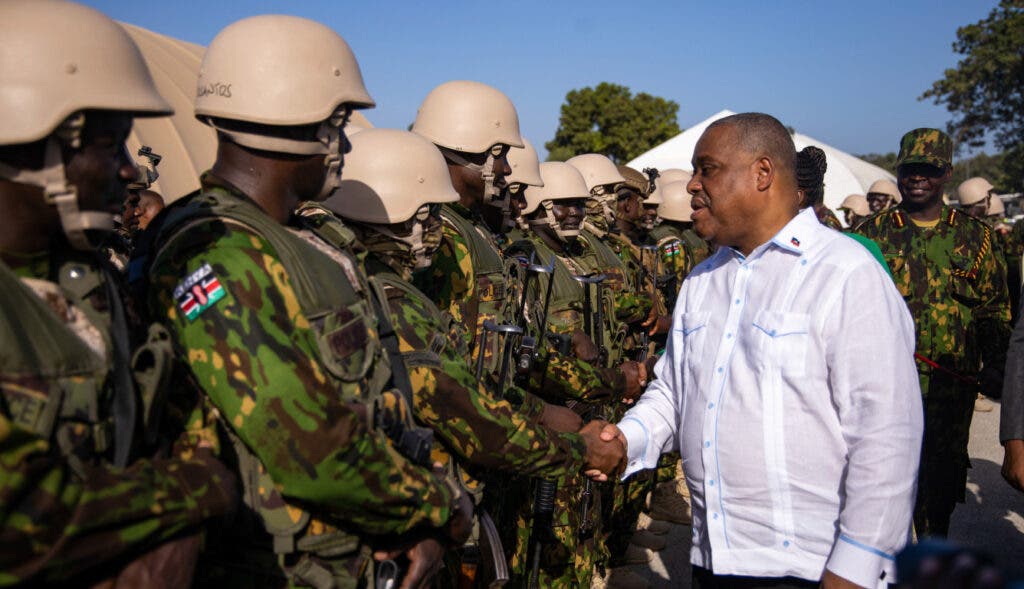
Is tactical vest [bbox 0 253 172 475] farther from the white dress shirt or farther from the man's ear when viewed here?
the man's ear

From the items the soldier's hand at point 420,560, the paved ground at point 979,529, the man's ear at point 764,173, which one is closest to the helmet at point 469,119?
the man's ear at point 764,173

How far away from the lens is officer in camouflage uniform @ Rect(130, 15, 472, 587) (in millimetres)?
2365

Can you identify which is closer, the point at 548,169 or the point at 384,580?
the point at 384,580

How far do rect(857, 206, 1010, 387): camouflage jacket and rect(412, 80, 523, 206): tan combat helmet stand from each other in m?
3.26

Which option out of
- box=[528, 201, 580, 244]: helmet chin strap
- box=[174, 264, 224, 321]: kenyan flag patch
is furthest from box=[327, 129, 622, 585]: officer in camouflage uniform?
box=[528, 201, 580, 244]: helmet chin strap

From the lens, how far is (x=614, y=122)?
38844 mm

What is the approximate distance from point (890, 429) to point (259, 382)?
1.91 meters

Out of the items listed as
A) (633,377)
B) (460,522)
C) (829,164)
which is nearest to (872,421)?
(460,522)

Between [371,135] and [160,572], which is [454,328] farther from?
[160,572]

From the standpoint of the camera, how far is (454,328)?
363 cm

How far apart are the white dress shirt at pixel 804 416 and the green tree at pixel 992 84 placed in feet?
116

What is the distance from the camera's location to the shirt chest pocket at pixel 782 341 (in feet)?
9.06

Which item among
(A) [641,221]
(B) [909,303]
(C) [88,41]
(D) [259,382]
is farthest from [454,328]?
(A) [641,221]

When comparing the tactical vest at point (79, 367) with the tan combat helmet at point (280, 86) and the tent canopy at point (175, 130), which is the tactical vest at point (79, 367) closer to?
the tan combat helmet at point (280, 86)
